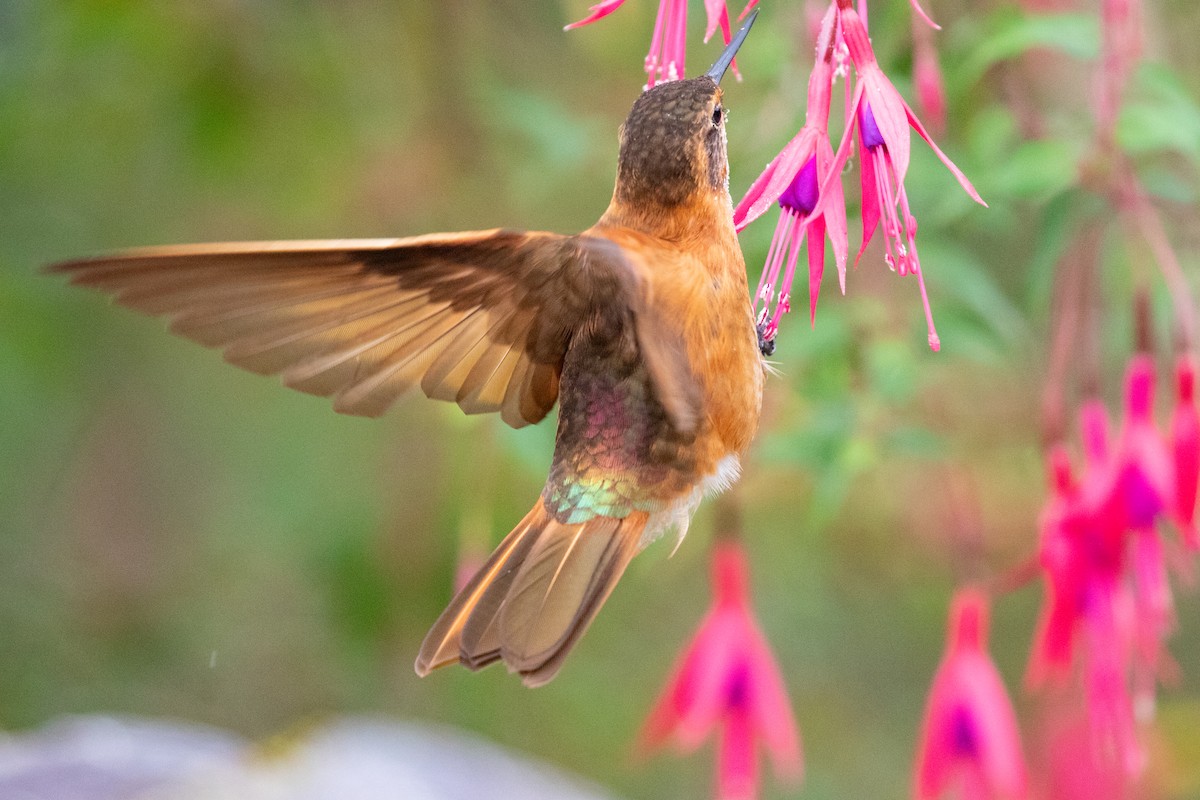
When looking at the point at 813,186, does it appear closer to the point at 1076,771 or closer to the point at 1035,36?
the point at 1035,36

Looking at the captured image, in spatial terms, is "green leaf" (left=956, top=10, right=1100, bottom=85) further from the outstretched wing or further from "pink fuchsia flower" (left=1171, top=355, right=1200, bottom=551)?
the outstretched wing

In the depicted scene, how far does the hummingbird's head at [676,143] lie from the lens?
1.91 feet

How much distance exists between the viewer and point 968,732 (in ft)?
3.00

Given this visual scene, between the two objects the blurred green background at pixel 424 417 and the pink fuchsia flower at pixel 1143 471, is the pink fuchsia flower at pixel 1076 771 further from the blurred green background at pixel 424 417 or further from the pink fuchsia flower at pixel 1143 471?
the pink fuchsia flower at pixel 1143 471

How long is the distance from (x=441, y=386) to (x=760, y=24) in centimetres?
55

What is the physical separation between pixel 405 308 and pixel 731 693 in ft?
1.48

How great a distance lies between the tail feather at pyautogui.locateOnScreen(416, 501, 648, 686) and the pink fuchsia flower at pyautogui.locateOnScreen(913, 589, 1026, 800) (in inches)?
14.1

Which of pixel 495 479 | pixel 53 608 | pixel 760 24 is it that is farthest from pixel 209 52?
pixel 53 608

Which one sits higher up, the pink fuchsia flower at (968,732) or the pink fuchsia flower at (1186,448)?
the pink fuchsia flower at (1186,448)

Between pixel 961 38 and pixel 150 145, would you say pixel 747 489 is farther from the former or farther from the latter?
pixel 150 145

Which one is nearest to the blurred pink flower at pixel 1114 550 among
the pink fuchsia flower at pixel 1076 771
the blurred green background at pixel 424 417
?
the blurred green background at pixel 424 417

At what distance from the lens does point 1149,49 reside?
1074mm

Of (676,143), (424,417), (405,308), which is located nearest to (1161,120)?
(676,143)

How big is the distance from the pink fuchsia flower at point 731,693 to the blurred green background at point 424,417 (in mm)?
79
